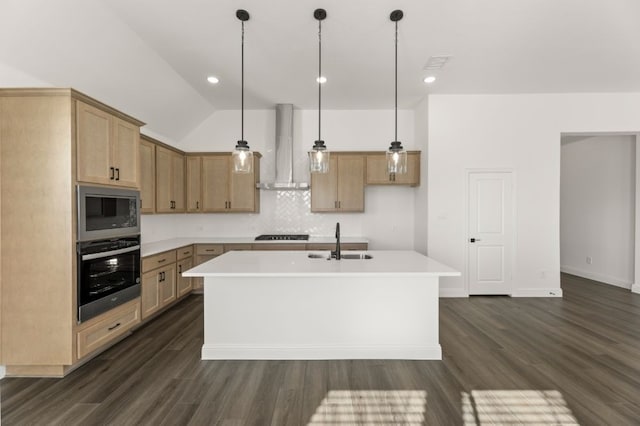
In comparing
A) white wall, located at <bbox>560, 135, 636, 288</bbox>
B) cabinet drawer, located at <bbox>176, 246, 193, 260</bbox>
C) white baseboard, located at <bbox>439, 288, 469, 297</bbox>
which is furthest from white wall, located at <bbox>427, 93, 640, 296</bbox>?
cabinet drawer, located at <bbox>176, 246, 193, 260</bbox>

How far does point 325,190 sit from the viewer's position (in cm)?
499

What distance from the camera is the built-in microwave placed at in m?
2.47

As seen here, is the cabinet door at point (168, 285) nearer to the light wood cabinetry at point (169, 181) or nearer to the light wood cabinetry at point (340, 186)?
the light wood cabinetry at point (169, 181)

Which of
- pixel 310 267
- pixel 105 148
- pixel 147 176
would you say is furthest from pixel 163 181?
pixel 310 267

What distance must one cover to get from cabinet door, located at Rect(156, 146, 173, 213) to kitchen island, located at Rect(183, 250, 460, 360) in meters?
2.11

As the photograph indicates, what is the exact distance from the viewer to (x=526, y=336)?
125 inches

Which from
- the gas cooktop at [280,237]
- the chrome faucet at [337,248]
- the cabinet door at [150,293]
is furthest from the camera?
the gas cooktop at [280,237]

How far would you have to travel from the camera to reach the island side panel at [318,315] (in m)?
2.72

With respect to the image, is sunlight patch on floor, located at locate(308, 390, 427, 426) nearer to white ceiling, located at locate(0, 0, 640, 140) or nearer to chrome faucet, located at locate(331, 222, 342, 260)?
chrome faucet, located at locate(331, 222, 342, 260)

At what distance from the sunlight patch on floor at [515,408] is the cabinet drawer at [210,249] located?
3742mm

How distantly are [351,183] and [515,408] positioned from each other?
3580 mm

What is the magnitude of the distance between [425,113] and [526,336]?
3.40m

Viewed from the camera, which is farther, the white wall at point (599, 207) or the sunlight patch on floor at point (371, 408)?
the white wall at point (599, 207)

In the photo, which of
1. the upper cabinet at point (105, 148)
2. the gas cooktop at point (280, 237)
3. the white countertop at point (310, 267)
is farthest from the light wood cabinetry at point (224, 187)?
the white countertop at point (310, 267)
